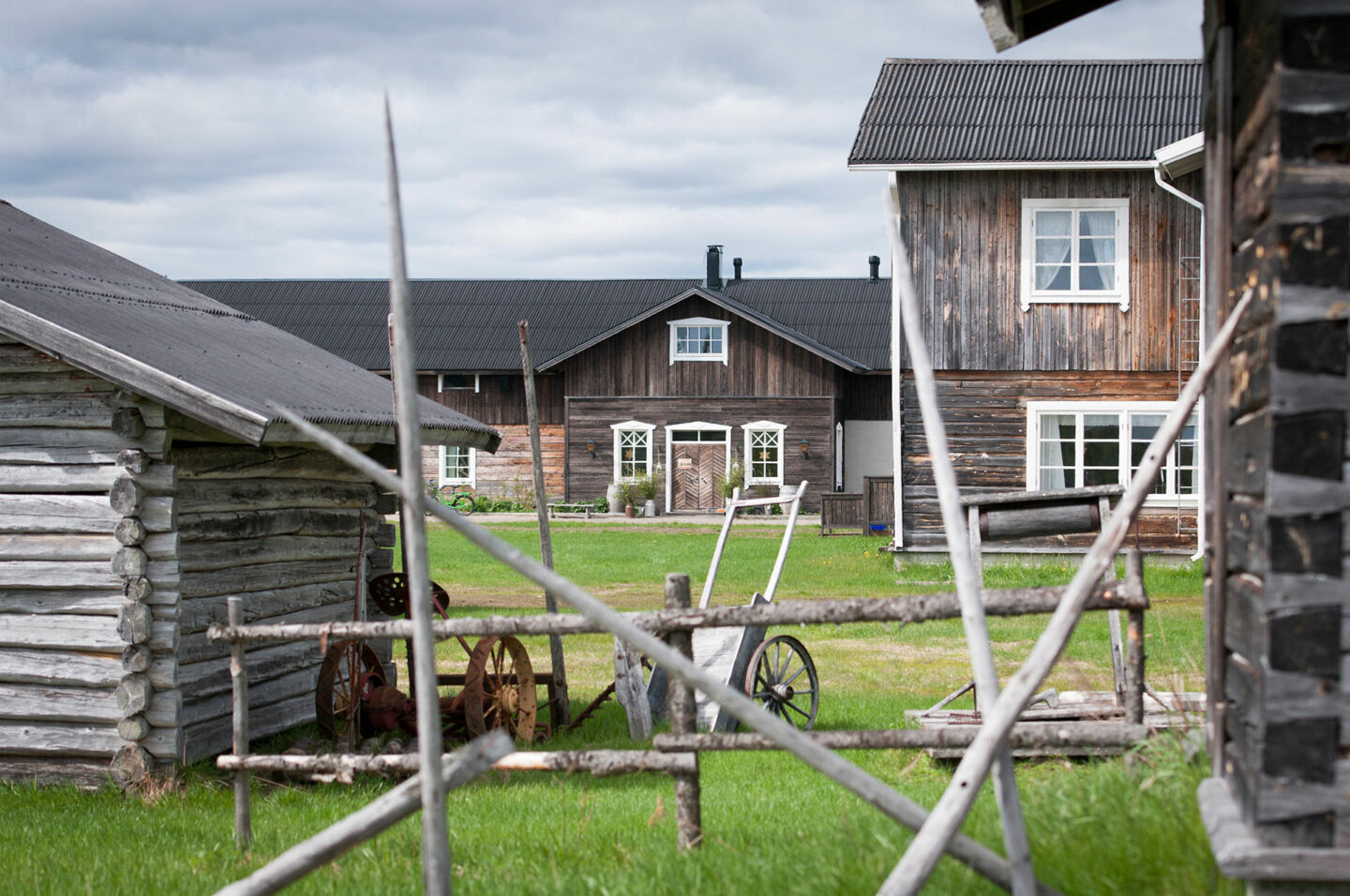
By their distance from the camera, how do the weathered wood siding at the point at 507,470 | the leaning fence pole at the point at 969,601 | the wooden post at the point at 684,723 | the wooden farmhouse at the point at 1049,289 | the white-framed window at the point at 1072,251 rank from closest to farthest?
the leaning fence pole at the point at 969,601 → the wooden post at the point at 684,723 → the wooden farmhouse at the point at 1049,289 → the white-framed window at the point at 1072,251 → the weathered wood siding at the point at 507,470

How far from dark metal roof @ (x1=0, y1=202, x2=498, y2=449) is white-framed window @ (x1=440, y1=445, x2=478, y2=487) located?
23922mm

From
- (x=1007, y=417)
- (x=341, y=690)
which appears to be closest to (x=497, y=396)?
(x=1007, y=417)

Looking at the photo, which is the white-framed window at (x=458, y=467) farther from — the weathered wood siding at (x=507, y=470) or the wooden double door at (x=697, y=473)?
the wooden double door at (x=697, y=473)

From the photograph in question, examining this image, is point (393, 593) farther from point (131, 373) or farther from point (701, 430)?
point (701, 430)

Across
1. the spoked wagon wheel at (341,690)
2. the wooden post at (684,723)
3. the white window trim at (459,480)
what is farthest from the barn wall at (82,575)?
the white window trim at (459,480)

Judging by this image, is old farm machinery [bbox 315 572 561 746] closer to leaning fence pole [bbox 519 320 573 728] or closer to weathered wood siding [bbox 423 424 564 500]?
leaning fence pole [bbox 519 320 573 728]

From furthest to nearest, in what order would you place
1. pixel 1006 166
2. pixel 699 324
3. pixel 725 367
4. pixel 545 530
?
1. pixel 725 367
2. pixel 699 324
3. pixel 1006 166
4. pixel 545 530

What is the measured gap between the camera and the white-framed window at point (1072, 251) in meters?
17.2

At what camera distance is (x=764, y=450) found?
3328cm

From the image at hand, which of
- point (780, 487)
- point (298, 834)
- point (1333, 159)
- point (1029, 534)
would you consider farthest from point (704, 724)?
point (780, 487)

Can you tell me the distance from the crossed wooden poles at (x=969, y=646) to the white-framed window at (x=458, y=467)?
107ft

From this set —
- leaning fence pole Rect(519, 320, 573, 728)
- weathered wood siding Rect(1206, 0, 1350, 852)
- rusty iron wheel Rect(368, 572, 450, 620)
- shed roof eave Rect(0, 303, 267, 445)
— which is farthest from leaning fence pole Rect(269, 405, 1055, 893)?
rusty iron wheel Rect(368, 572, 450, 620)

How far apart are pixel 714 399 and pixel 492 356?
687 centimetres

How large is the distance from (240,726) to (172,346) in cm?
302
